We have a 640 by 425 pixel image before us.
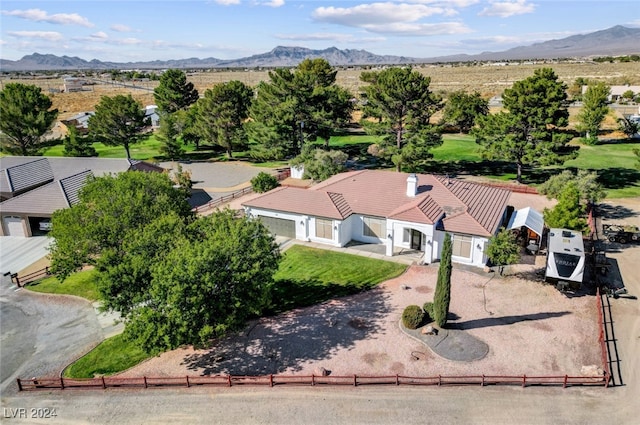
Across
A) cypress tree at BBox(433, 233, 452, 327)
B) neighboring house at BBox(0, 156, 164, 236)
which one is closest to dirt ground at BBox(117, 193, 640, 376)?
cypress tree at BBox(433, 233, 452, 327)

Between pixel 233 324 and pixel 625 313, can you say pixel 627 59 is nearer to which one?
pixel 625 313

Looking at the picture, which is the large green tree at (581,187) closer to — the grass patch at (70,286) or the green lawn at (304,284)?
the green lawn at (304,284)

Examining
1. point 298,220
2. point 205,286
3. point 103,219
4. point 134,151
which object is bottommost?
point 298,220

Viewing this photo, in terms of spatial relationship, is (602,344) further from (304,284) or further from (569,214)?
(304,284)

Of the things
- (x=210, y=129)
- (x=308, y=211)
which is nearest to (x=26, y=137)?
(x=210, y=129)

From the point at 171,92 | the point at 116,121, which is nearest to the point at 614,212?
the point at 116,121
